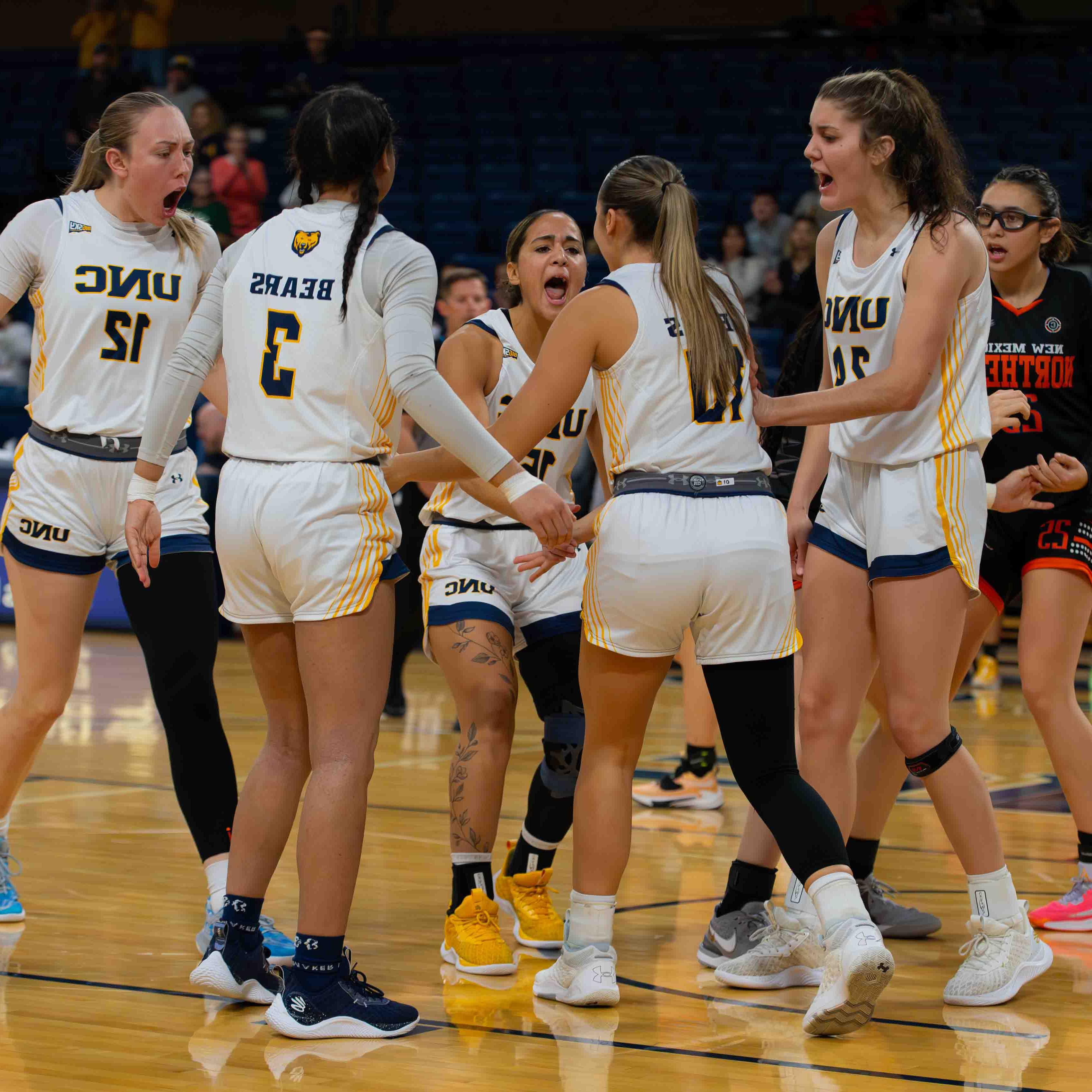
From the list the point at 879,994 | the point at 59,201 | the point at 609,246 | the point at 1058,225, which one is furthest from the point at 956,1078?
the point at 59,201

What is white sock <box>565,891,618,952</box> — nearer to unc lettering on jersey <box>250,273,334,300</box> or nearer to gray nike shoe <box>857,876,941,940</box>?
gray nike shoe <box>857,876,941,940</box>

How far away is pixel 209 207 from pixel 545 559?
37.0 feet

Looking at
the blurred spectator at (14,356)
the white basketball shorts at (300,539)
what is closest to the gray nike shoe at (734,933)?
the white basketball shorts at (300,539)

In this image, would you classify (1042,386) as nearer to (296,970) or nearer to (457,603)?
(457,603)

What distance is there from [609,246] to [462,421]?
0.67m

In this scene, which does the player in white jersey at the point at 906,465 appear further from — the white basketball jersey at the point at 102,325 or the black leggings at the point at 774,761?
the white basketball jersey at the point at 102,325

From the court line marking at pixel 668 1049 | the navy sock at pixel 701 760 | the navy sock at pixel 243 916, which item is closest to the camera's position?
the court line marking at pixel 668 1049

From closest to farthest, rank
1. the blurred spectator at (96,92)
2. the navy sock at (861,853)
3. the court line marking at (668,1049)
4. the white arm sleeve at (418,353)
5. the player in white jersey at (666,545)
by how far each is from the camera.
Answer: the court line marking at (668,1049)
the white arm sleeve at (418,353)
the player in white jersey at (666,545)
the navy sock at (861,853)
the blurred spectator at (96,92)

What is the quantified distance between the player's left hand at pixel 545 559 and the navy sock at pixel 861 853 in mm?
1197

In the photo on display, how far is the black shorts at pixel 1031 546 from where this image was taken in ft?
14.7

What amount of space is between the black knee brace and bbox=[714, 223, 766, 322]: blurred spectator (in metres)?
8.26

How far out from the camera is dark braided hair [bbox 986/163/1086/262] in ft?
14.7

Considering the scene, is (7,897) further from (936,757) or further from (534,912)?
(936,757)

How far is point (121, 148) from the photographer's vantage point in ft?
13.8
